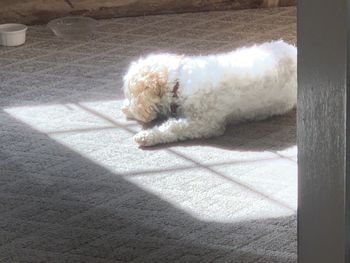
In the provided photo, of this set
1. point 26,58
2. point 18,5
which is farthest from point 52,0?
point 26,58

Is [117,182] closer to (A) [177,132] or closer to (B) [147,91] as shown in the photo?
(A) [177,132]

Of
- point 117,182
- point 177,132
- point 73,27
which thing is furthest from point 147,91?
point 73,27

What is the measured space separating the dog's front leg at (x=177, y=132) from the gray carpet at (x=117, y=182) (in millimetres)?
31

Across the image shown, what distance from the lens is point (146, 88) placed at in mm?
3139

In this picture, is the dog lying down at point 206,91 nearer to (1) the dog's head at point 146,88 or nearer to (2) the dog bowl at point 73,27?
(1) the dog's head at point 146,88

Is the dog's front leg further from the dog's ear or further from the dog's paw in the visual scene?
the dog's ear

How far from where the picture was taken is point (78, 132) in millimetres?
3184

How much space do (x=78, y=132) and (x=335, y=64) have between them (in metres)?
2.04

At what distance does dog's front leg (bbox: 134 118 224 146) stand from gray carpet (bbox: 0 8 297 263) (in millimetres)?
31

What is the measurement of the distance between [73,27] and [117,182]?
2046 millimetres

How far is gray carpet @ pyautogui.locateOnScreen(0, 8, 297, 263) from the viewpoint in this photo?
7.51 feet

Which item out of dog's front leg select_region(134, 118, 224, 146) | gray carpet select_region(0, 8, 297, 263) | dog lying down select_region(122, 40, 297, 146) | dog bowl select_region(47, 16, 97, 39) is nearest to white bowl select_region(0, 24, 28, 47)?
dog bowl select_region(47, 16, 97, 39)

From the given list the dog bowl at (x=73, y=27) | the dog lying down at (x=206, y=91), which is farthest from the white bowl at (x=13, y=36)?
the dog lying down at (x=206, y=91)

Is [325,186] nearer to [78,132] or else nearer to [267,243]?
[267,243]
